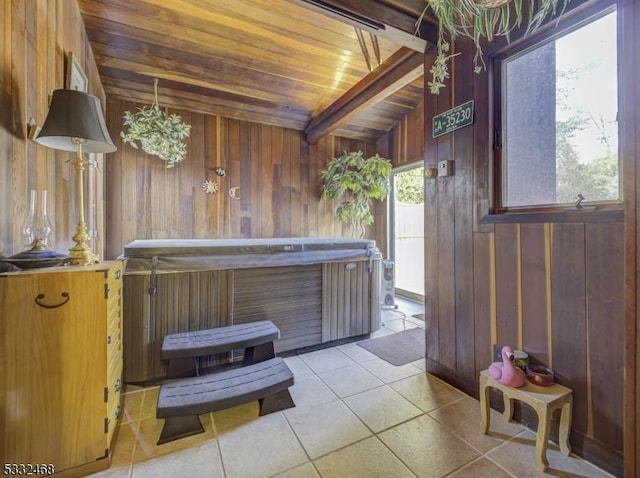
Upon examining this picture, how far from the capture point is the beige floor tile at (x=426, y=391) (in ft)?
6.35

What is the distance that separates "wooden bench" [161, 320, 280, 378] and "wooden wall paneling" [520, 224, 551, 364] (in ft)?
5.46

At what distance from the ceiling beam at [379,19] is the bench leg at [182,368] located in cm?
251

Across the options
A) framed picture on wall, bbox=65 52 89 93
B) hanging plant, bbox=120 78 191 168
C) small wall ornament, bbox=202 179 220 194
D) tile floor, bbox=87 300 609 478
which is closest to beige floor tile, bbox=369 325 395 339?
tile floor, bbox=87 300 609 478

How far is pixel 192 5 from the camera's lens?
2.35 m

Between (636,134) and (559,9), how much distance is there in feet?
2.93

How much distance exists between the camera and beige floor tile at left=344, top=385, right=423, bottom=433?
1.75 meters

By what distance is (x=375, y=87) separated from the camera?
9.59ft

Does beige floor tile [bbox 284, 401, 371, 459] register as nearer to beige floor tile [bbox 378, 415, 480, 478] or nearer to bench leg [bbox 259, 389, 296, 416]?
bench leg [bbox 259, 389, 296, 416]

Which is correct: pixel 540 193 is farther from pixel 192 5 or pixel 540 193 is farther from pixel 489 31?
pixel 192 5

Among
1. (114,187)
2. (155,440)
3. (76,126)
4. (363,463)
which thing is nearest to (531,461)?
(363,463)

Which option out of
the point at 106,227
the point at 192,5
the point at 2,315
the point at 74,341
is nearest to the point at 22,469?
the point at 74,341

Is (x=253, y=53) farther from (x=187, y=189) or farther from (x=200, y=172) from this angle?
(x=187, y=189)

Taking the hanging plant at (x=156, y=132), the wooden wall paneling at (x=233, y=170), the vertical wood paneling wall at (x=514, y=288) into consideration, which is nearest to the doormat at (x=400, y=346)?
the vertical wood paneling wall at (x=514, y=288)

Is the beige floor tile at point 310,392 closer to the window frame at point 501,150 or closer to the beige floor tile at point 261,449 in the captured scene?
the beige floor tile at point 261,449
